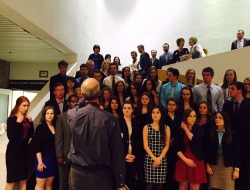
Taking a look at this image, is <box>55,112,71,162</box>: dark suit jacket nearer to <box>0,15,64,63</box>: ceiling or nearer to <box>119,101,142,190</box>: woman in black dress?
<box>119,101,142,190</box>: woman in black dress

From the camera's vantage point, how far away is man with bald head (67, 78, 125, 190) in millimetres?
2244

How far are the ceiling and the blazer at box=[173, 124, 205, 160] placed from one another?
13.7ft

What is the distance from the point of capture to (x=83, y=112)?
2.30 meters

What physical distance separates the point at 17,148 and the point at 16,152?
47mm

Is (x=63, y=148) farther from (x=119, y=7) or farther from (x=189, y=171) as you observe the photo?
(x=119, y=7)

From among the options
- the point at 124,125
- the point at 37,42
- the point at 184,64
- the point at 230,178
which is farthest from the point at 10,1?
the point at 184,64

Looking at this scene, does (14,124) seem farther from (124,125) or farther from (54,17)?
(54,17)

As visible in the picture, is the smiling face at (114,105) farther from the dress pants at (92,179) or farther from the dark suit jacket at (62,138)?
the dress pants at (92,179)

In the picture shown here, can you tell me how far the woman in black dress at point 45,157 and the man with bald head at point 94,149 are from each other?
1388 mm

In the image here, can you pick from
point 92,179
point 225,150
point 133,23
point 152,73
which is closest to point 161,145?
point 225,150

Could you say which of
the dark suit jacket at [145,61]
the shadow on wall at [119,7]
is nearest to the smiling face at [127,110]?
the dark suit jacket at [145,61]

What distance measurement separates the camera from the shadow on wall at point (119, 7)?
40.1ft

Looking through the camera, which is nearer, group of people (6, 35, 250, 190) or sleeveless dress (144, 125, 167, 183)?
group of people (6, 35, 250, 190)

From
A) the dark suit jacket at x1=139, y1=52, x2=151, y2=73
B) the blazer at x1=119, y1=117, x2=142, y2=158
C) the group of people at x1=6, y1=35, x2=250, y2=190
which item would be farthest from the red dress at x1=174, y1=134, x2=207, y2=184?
the dark suit jacket at x1=139, y1=52, x2=151, y2=73
